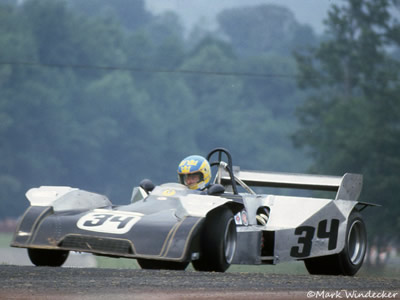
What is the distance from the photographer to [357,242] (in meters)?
13.0

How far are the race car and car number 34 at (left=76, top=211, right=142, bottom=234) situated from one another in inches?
0.4

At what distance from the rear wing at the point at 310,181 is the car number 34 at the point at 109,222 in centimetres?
313

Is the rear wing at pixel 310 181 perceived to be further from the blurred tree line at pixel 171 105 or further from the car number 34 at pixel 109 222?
the blurred tree line at pixel 171 105

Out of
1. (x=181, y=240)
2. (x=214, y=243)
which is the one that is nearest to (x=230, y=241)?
(x=214, y=243)

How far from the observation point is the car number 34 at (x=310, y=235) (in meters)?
12.0

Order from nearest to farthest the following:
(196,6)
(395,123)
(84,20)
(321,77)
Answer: (395,123) → (321,77) → (84,20) → (196,6)

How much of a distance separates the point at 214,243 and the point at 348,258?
9.00 ft

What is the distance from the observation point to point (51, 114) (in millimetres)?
77438

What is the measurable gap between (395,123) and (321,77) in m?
10.00

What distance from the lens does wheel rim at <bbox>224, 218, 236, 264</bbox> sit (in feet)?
35.5

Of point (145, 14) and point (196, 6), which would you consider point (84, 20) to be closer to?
point (145, 14)

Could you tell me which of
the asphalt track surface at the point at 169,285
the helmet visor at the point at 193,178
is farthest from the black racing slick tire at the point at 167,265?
the helmet visor at the point at 193,178

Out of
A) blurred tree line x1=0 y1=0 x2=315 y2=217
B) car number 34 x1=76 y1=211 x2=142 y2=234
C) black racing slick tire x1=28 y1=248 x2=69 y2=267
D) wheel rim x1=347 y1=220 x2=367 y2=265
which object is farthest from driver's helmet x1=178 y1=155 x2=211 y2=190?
blurred tree line x1=0 y1=0 x2=315 y2=217

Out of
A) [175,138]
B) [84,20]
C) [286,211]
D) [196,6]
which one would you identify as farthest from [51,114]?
[196,6]
